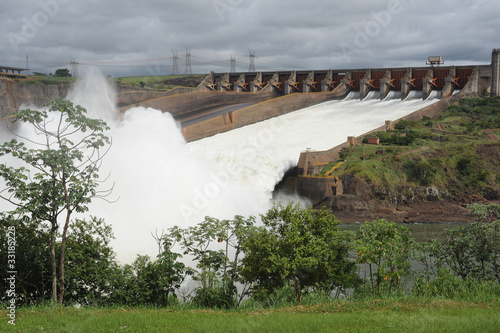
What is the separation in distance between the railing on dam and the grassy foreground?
1999 inches

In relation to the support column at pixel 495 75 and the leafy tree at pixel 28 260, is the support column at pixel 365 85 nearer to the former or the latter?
the support column at pixel 495 75

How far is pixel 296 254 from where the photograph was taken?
12.2m

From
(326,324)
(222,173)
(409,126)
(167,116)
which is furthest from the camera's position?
(409,126)

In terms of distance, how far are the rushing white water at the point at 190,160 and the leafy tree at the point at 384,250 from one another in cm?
1120

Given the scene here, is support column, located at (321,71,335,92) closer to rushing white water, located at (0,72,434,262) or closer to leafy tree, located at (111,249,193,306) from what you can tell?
rushing white water, located at (0,72,434,262)

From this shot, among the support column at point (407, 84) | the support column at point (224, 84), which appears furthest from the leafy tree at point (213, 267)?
the support column at point (224, 84)

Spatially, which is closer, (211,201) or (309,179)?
(211,201)

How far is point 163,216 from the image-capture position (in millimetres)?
26375

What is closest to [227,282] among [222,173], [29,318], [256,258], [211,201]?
[256,258]

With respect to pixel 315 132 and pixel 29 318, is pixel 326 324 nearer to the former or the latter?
pixel 29 318

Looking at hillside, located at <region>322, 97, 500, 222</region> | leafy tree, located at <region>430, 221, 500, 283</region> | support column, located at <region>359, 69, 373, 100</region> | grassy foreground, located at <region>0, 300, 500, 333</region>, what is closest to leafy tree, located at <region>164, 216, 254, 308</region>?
grassy foreground, located at <region>0, 300, 500, 333</region>

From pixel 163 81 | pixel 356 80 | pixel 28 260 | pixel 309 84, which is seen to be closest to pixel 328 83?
pixel 309 84

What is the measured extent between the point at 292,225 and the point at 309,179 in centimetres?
2524

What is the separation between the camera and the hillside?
37156mm
